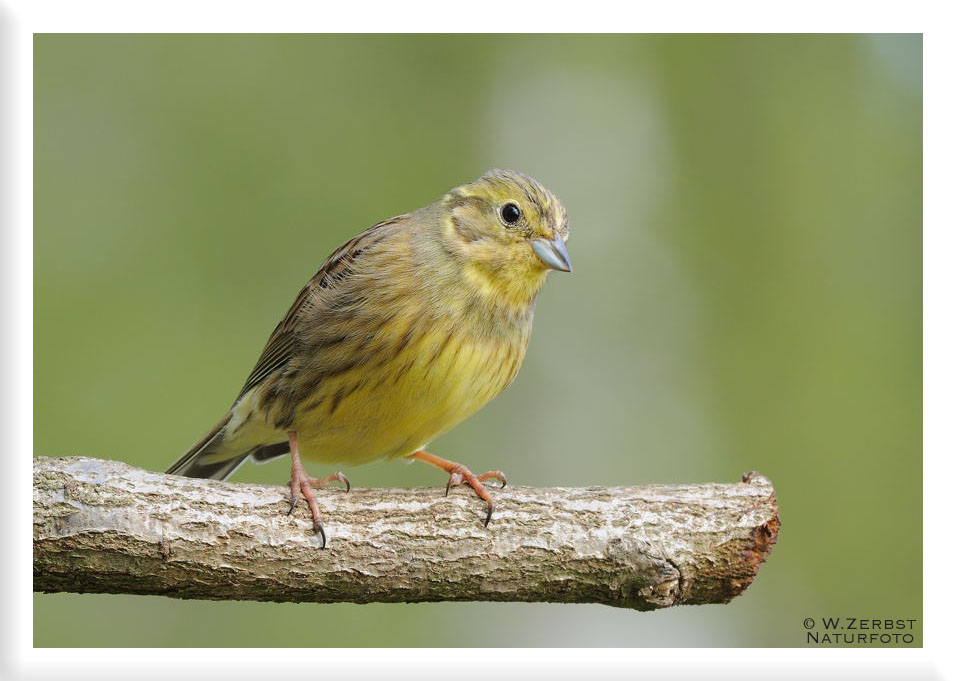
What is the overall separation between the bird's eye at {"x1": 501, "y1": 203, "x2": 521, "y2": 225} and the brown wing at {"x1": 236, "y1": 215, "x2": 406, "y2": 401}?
70 centimetres

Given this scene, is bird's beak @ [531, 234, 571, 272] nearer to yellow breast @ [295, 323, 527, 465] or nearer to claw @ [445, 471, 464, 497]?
yellow breast @ [295, 323, 527, 465]

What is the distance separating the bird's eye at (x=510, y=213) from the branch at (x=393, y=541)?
1.31 m

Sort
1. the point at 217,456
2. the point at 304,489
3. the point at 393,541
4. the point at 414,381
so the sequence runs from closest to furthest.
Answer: the point at 393,541
the point at 304,489
the point at 414,381
the point at 217,456

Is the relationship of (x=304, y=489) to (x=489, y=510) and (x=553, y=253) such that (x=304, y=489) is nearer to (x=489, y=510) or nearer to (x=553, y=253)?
(x=489, y=510)

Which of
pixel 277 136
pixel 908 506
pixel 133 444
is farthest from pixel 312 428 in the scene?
pixel 908 506

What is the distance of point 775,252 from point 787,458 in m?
1.45

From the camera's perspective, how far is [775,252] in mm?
7230

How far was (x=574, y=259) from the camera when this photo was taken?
7.11m

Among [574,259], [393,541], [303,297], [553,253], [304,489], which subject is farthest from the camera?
[574,259]

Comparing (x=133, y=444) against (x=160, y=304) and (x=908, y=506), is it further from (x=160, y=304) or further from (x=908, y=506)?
(x=908, y=506)

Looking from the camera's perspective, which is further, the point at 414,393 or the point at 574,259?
the point at 574,259

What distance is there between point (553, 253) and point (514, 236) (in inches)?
8.3

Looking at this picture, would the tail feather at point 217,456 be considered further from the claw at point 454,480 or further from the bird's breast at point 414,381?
the claw at point 454,480

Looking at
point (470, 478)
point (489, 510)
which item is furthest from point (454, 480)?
point (489, 510)
